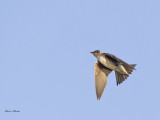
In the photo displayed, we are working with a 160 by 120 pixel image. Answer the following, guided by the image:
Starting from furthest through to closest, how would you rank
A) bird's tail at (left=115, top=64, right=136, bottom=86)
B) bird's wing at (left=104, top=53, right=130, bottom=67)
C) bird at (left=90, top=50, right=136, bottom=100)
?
bird's tail at (left=115, top=64, right=136, bottom=86)
bird at (left=90, top=50, right=136, bottom=100)
bird's wing at (left=104, top=53, right=130, bottom=67)

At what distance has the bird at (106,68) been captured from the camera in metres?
13.4

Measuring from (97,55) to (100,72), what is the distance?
747 mm

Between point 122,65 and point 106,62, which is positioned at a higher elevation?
point 106,62

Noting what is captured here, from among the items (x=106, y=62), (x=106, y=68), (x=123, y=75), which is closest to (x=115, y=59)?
(x=106, y=62)

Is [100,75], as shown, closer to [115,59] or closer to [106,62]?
[106,62]

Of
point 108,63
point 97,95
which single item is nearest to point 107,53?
point 108,63

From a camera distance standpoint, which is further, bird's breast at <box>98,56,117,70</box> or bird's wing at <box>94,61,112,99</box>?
bird's wing at <box>94,61,112,99</box>

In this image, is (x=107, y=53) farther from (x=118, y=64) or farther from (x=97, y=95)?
(x=97, y=95)

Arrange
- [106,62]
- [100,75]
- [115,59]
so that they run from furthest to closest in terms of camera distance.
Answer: [100,75] < [106,62] < [115,59]

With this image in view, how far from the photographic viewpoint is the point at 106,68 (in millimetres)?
14195

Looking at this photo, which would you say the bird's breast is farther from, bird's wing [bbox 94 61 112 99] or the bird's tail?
bird's wing [bbox 94 61 112 99]

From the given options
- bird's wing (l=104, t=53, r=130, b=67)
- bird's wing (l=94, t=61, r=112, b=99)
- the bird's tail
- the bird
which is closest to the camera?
bird's wing (l=104, t=53, r=130, b=67)

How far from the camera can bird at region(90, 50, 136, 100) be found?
13.4 metres

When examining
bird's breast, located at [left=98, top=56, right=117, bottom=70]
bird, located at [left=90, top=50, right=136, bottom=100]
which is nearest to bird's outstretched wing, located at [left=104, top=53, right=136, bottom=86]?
bird, located at [left=90, top=50, right=136, bottom=100]
